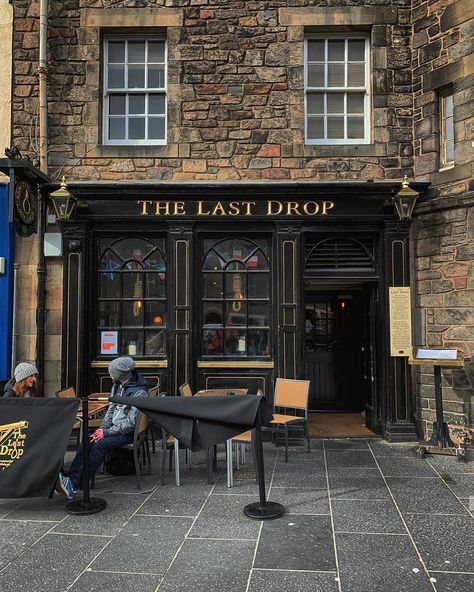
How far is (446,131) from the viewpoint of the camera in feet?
25.2

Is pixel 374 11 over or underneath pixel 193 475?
over

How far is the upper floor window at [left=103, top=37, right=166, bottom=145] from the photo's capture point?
8281 millimetres

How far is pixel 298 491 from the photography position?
17.7 feet

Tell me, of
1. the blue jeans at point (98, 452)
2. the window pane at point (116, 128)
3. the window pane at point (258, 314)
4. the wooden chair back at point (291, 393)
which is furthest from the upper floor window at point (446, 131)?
the blue jeans at point (98, 452)

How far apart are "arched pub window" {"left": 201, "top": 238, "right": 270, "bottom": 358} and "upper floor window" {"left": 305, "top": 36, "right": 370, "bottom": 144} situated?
2.18 metres

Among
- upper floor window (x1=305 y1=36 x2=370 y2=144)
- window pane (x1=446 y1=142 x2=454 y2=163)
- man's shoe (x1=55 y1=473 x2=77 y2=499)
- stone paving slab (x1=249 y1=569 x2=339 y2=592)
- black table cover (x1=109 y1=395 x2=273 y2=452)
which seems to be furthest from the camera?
upper floor window (x1=305 y1=36 x2=370 y2=144)

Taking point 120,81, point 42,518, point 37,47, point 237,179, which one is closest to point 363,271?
point 237,179

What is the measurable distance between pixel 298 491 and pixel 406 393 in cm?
297

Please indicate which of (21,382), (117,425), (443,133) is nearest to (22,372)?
(21,382)

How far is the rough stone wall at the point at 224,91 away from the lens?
7.91 meters

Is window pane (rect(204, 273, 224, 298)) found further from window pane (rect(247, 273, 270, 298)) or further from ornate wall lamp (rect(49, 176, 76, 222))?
ornate wall lamp (rect(49, 176, 76, 222))

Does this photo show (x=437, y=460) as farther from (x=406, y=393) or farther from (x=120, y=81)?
(x=120, y=81)

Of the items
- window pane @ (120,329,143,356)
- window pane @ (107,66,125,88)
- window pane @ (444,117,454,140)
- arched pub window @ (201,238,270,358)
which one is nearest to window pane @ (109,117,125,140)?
window pane @ (107,66,125,88)

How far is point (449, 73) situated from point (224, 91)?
11.2ft
